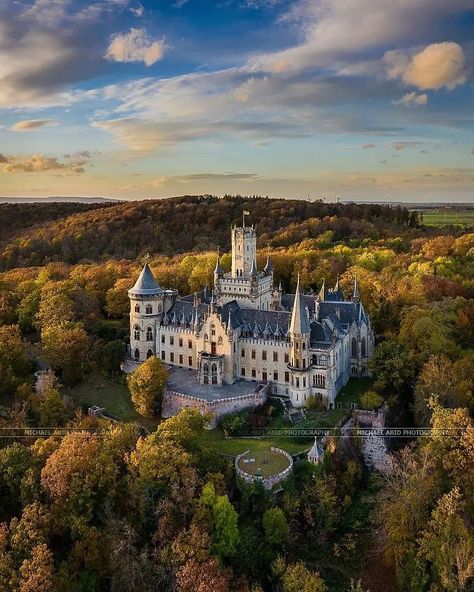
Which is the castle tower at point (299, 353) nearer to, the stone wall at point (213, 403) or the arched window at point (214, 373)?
the stone wall at point (213, 403)

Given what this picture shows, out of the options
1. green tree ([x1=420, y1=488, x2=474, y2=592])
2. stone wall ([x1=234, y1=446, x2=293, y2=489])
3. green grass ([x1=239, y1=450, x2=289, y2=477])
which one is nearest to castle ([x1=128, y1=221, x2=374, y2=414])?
green grass ([x1=239, y1=450, x2=289, y2=477])

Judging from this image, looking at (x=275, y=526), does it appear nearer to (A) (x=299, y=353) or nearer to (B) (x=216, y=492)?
(B) (x=216, y=492)

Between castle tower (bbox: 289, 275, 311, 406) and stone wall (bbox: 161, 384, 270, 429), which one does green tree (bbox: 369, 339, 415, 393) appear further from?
stone wall (bbox: 161, 384, 270, 429)

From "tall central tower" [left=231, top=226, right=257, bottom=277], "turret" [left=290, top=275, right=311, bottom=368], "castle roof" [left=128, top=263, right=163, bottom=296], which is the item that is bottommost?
"turret" [left=290, top=275, right=311, bottom=368]

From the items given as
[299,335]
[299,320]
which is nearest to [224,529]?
[299,335]

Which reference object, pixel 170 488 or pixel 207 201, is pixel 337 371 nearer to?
pixel 170 488

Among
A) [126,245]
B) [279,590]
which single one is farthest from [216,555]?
[126,245]

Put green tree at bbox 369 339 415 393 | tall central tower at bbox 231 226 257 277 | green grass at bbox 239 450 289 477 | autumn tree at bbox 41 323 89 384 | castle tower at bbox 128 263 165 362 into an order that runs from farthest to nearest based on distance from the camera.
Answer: tall central tower at bbox 231 226 257 277, castle tower at bbox 128 263 165 362, autumn tree at bbox 41 323 89 384, green tree at bbox 369 339 415 393, green grass at bbox 239 450 289 477
